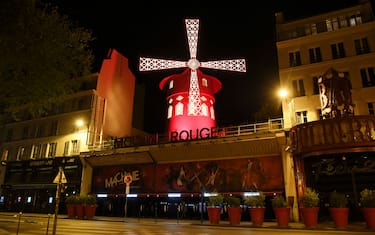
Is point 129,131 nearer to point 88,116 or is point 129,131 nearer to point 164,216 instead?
point 88,116

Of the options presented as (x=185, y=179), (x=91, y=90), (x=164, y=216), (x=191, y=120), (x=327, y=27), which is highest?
(x=327, y=27)

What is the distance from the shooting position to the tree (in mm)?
9727

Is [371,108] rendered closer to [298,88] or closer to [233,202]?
[298,88]

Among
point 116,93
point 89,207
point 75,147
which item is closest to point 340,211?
point 89,207

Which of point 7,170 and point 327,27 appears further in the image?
point 7,170

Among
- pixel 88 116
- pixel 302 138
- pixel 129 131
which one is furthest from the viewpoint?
pixel 129 131

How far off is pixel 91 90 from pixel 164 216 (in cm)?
1217

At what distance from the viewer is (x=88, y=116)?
25.5 metres

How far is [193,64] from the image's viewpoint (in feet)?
84.5

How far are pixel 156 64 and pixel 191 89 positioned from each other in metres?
4.50

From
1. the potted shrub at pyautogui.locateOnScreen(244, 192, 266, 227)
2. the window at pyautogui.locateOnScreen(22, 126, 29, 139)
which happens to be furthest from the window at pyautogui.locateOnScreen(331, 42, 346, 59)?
the window at pyautogui.locateOnScreen(22, 126, 29, 139)

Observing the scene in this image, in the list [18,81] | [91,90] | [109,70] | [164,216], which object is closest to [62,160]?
[91,90]

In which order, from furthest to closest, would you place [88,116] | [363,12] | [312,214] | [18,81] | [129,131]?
[129,131]
[88,116]
[363,12]
[312,214]
[18,81]

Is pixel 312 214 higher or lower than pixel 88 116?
lower
